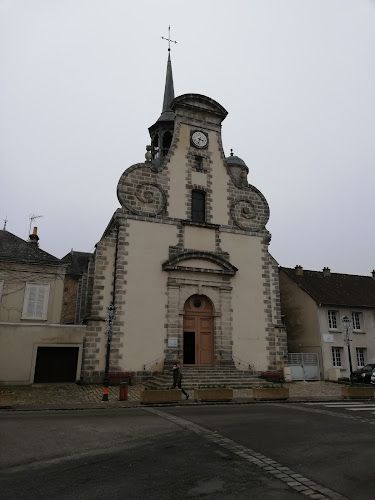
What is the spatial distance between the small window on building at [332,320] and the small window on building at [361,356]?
2161 mm

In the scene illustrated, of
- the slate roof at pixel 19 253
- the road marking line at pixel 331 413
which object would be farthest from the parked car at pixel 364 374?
the slate roof at pixel 19 253

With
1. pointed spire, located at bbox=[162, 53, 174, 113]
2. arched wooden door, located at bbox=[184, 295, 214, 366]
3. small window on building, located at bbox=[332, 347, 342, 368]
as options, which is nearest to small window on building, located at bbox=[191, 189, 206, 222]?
arched wooden door, located at bbox=[184, 295, 214, 366]

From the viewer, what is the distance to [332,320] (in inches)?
947

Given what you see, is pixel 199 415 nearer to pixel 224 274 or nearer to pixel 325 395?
pixel 325 395

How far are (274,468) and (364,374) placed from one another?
18.4 metres

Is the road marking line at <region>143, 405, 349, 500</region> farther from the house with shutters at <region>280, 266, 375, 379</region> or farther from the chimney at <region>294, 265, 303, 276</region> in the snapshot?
the chimney at <region>294, 265, 303, 276</region>

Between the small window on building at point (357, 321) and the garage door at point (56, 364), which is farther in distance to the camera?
the small window on building at point (357, 321)

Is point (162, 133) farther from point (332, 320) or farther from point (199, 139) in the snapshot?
point (332, 320)

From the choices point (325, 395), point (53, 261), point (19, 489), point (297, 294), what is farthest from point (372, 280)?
point (19, 489)

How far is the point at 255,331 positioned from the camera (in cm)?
1989

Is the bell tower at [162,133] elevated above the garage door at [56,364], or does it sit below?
above

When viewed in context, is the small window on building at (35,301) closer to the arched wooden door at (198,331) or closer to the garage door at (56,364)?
the garage door at (56,364)

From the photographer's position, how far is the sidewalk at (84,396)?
11.9 metres

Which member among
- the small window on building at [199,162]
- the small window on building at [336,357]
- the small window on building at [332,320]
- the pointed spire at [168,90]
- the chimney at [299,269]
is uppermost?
the pointed spire at [168,90]
